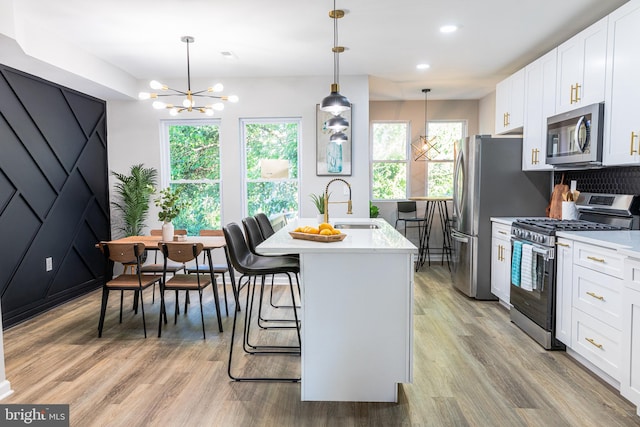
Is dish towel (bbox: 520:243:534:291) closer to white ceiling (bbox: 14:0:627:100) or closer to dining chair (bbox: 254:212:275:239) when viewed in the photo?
white ceiling (bbox: 14:0:627:100)

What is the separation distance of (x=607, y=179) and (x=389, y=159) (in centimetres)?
370

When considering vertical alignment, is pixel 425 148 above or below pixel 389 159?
above

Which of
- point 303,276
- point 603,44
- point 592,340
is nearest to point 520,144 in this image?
point 603,44

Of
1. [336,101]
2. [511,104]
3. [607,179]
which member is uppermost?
[511,104]

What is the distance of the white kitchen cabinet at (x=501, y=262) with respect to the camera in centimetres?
393

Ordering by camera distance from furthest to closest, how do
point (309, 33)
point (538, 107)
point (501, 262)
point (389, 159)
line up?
point (389, 159) < point (501, 262) < point (538, 107) < point (309, 33)

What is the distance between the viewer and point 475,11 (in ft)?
10.7

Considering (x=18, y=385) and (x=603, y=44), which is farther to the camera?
(x=603, y=44)

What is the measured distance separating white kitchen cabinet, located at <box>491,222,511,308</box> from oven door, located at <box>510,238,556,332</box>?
0.39 m

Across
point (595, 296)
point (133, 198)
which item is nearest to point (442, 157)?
point (595, 296)

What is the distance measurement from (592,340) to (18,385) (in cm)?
373

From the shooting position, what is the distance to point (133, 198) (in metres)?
5.10

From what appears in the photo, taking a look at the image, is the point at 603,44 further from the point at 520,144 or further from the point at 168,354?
the point at 168,354

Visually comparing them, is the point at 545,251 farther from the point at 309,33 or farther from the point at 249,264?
the point at 309,33
